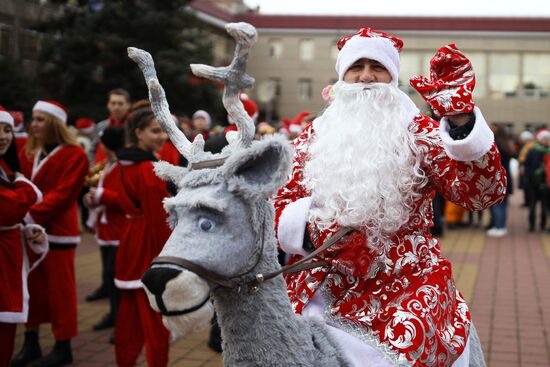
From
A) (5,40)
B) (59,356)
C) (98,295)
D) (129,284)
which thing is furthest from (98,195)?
(5,40)

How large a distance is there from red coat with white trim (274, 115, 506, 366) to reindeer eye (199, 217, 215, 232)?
2.32ft

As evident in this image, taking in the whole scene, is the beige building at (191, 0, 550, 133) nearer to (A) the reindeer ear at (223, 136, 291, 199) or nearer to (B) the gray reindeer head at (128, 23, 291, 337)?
(B) the gray reindeer head at (128, 23, 291, 337)

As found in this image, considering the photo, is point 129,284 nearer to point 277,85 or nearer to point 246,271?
point 246,271

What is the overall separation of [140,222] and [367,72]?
2580 mm

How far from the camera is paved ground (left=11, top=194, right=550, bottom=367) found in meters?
5.52

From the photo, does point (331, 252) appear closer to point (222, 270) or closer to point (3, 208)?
point (222, 270)

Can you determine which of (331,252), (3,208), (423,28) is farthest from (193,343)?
(423,28)

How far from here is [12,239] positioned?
14.6 feet

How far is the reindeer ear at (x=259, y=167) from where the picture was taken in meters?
1.93

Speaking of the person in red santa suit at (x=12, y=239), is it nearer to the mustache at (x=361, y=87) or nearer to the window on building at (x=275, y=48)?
the mustache at (x=361, y=87)

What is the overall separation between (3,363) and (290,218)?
9.03ft

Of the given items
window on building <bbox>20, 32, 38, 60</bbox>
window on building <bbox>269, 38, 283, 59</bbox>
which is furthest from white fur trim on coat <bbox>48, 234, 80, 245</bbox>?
window on building <bbox>269, 38, 283, 59</bbox>

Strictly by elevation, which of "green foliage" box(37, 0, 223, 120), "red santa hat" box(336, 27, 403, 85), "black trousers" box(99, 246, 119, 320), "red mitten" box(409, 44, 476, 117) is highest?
"green foliage" box(37, 0, 223, 120)

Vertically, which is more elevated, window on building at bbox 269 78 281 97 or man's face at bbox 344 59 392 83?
window on building at bbox 269 78 281 97
